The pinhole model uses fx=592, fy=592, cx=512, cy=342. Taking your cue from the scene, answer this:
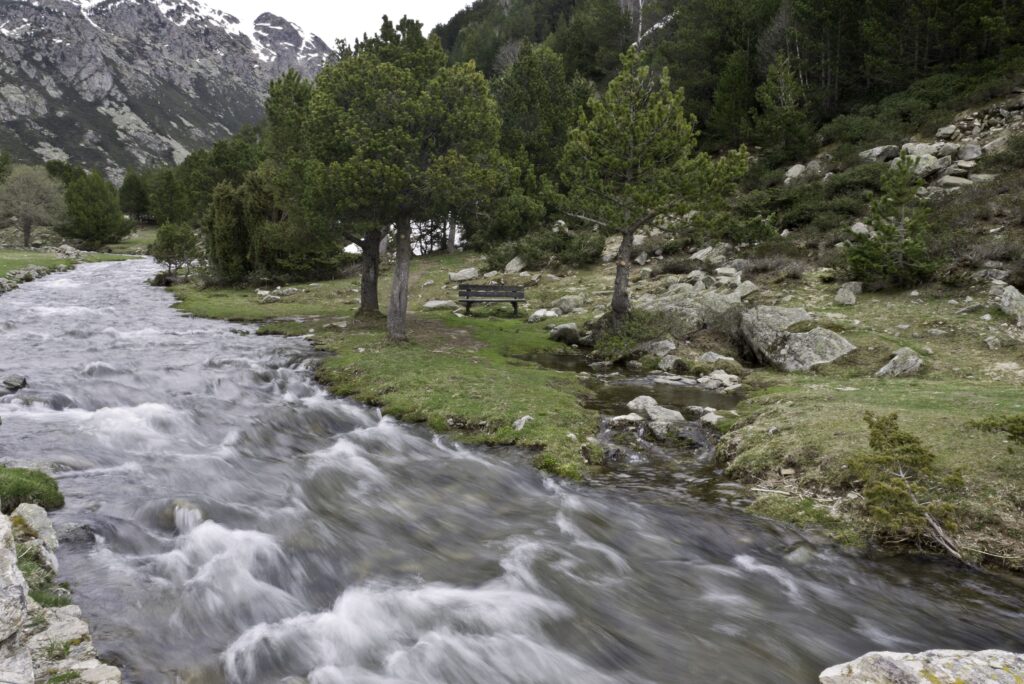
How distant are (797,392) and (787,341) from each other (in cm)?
475

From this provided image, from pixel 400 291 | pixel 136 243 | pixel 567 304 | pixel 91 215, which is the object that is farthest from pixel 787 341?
pixel 136 243

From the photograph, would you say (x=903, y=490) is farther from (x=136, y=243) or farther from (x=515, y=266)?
(x=136, y=243)

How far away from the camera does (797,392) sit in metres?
Answer: 14.9

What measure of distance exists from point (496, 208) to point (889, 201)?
49.0 ft

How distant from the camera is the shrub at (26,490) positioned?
8.46 m

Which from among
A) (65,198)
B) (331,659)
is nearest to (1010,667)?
(331,659)

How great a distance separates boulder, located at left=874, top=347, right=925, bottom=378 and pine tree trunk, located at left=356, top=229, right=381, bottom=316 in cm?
1941

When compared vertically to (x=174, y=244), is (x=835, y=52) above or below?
above

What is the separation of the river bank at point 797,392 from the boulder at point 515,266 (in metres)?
12.6

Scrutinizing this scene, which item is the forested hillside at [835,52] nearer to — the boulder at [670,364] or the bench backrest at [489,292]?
the bench backrest at [489,292]

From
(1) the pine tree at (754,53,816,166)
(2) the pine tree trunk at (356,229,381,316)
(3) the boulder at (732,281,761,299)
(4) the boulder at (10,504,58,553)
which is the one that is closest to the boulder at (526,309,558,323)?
(2) the pine tree trunk at (356,229,381,316)

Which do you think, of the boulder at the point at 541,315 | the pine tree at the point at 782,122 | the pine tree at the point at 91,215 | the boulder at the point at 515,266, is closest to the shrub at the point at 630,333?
the boulder at the point at 541,315

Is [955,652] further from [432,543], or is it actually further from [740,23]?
[740,23]

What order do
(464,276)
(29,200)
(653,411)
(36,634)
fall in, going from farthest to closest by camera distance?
(29,200)
(464,276)
(653,411)
(36,634)
